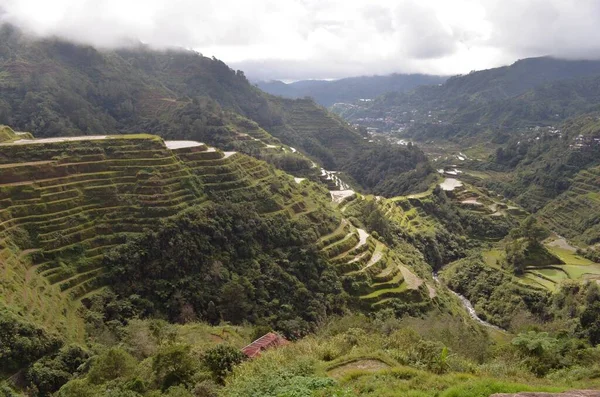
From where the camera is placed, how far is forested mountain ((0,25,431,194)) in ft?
295

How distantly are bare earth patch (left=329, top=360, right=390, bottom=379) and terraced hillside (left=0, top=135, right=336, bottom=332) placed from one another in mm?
23763

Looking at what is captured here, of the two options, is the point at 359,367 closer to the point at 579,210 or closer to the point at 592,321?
the point at 592,321

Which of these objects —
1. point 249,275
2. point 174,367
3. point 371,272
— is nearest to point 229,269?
point 249,275

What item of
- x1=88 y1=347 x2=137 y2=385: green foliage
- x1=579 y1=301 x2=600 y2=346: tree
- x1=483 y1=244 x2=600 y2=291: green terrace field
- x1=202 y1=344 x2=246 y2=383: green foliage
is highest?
x1=202 y1=344 x2=246 y2=383: green foliage

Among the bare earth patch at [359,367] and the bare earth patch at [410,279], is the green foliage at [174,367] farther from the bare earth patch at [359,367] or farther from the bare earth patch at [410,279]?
the bare earth patch at [410,279]

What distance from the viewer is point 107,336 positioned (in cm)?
3145

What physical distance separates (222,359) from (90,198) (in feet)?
96.7

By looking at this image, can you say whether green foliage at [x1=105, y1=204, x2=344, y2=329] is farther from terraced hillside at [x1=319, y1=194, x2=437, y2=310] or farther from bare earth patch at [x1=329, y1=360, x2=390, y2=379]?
bare earth patch at [x1=329, y1=360, x2=390, y2=379]

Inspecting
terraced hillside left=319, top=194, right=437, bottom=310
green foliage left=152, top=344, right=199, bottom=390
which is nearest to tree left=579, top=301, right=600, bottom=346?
terraced hillside left=319, top=194, right=437, bottom=310

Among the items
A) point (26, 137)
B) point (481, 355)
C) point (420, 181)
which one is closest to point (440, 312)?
point (481, 355)

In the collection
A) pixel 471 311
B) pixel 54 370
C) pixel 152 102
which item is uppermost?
pixel 152 102

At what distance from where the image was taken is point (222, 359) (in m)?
18.5

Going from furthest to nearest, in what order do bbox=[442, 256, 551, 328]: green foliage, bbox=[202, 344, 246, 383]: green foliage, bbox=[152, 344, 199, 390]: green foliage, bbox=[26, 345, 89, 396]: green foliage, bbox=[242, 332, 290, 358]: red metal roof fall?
bbox=[442, 256, 551, 328]: green foliage, bbox=[26, 345, 89, 396]: green foliage, bbox=[242, 332, 290, 358]: red metal roof, bbox=[152, 344, 199, 390]: green foliage, bbox=[202, 344, 246, 383]: green foliage

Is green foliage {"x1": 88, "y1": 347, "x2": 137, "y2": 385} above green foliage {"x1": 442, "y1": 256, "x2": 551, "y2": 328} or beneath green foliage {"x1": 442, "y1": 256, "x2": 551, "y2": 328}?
above
